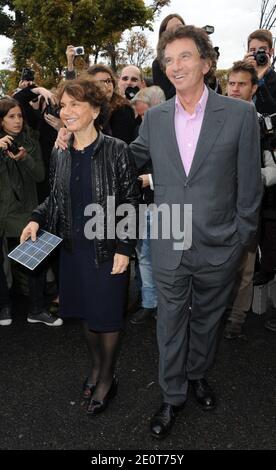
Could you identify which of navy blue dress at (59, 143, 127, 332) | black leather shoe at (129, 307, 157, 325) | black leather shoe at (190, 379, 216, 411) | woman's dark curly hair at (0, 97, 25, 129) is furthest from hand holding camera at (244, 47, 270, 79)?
black leather shoe at (190, 379, 216, 411)

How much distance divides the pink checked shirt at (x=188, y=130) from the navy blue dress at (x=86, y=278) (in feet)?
1.67

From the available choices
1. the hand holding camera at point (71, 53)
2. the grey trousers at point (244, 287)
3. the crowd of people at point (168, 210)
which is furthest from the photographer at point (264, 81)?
the hand holding camera at point (71, 53)

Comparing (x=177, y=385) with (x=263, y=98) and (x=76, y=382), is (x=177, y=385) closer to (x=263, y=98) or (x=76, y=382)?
(x=76, y=382)

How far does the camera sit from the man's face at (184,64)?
2.15m

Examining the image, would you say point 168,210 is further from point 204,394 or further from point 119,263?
point 204,394

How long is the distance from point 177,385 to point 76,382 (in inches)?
33.3

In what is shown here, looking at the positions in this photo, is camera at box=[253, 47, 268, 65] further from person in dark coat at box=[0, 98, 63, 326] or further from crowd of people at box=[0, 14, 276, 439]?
person in dark coat at box=[0, 98, 63, 326]

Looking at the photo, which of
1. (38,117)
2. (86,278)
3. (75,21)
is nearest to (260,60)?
(38,117)

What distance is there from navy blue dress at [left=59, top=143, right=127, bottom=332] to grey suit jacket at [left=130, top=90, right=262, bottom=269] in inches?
12.3

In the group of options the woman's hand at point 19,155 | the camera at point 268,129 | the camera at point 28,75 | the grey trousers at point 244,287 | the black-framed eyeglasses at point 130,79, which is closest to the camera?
the camera at point 268,129

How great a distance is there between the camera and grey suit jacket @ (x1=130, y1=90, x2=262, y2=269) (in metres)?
2.17

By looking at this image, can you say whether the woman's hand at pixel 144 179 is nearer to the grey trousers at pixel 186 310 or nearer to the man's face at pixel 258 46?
the grey trousers at pixel 186 310

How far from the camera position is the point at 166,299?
2414 mm
